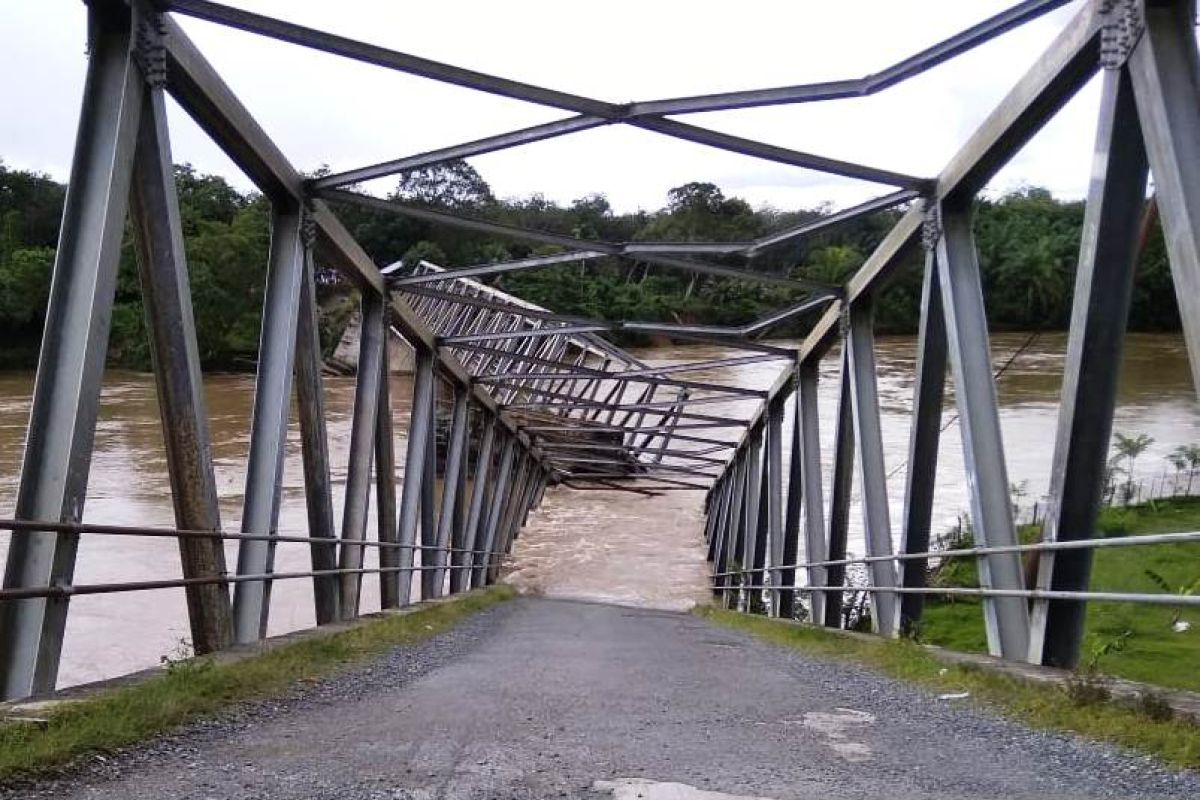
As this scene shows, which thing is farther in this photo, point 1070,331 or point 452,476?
point 452,476

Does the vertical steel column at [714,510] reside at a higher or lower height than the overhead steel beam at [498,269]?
lower

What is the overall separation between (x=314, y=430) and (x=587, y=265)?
26.6m

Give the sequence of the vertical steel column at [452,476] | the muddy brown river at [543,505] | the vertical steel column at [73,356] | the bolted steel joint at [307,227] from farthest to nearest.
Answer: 1. the muddy brown river at [543,505]
2. the vertical steel column at [452,476]
3. the bolted steel joint at [307,227]
4. the vertical steel column at [73,356]

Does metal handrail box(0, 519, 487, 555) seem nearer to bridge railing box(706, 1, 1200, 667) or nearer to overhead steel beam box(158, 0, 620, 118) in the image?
overhead steel beam box(158, 0, 620, 118)

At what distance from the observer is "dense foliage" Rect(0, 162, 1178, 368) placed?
22.3 m

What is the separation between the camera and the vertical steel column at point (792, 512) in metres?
13.4

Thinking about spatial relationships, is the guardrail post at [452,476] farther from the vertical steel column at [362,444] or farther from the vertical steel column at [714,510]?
the vertical steel column at [714,510]

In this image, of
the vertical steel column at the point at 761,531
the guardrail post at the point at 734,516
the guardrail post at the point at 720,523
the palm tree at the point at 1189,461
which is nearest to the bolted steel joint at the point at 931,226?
the vertical steel column at the point at 761,531

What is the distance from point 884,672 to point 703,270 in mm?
4744

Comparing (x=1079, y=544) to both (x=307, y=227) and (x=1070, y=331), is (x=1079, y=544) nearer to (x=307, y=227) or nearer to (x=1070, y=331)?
(x=1070, y=331)

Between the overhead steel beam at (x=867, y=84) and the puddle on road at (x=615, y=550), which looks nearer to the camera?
the overhead steel beam at (x=867, y=84)

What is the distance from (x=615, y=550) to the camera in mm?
30531

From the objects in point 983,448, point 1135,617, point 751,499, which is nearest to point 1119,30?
point 983,448

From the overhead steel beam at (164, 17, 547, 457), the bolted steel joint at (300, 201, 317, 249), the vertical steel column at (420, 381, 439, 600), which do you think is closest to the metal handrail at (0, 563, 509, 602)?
the bolted steel joint at (300, 201, 317, 249)
